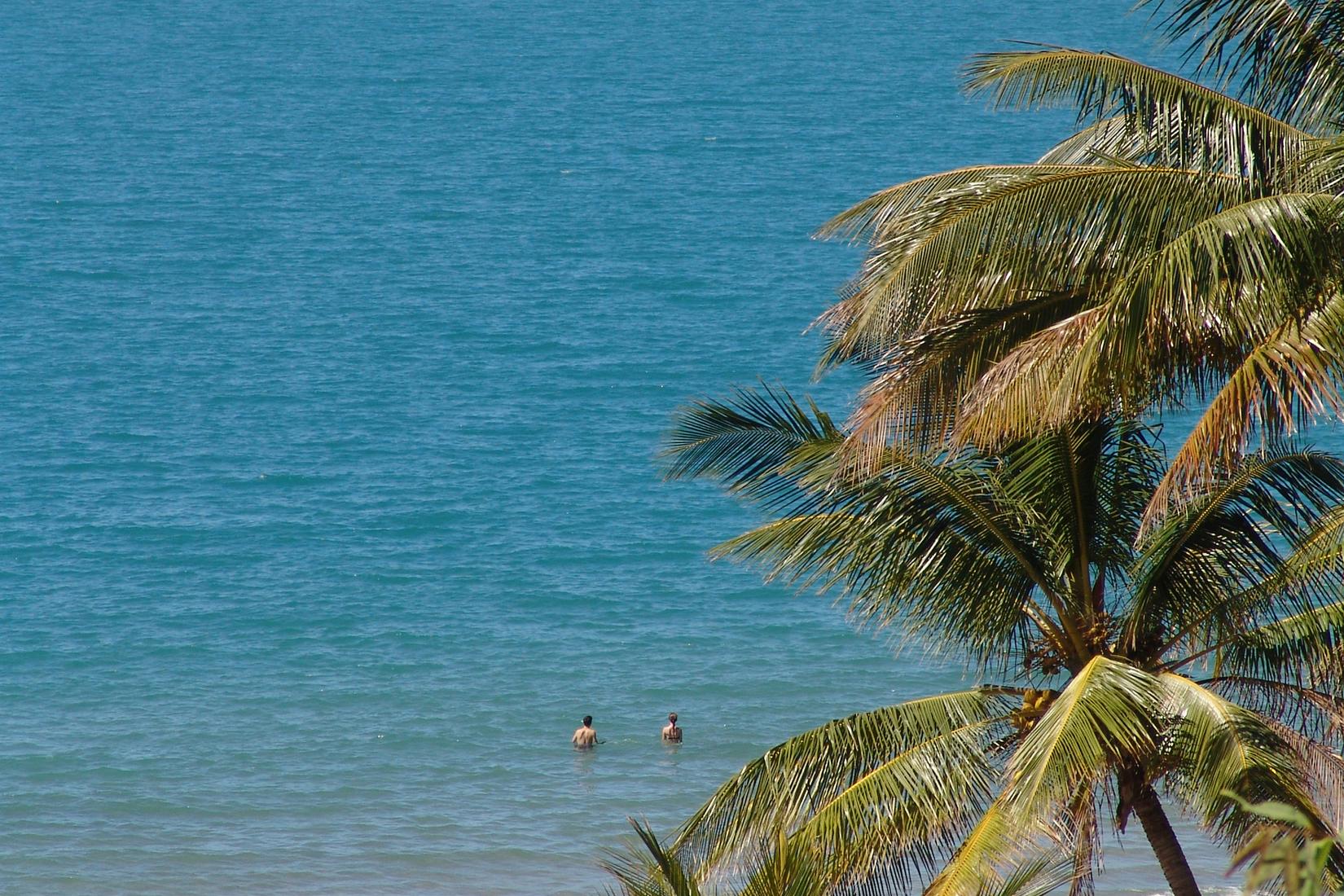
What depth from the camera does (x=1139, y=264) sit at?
8.26m

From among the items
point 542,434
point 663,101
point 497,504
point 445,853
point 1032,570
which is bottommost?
point 1032,570

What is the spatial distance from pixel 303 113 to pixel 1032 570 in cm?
6691

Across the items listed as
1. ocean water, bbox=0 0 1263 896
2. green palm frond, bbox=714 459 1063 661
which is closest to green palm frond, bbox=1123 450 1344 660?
green palm frond, bbox=714 459 1063 661

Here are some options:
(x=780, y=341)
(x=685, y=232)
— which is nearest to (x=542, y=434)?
(x=780, y=341)

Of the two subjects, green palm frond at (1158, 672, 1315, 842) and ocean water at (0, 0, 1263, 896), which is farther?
ocean water at (0, 0, 1263, 896)

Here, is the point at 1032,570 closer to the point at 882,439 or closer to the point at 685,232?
the point at 882,439

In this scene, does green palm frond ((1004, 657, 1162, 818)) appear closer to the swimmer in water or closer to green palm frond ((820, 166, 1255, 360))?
green palm frond ((820, 166, 1255, 360))

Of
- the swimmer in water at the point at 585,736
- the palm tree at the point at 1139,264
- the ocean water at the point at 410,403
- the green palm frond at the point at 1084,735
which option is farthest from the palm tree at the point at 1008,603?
the swimmer in water at the point at 585,736

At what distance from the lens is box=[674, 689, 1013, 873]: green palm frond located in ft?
31.3

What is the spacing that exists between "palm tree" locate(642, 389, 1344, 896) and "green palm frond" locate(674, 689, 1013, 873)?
12 mm

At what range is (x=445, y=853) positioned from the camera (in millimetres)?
21234

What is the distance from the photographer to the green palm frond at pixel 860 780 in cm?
953

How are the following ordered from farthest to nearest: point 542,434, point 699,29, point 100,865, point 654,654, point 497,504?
point 699,29 → point 542,434 → point 497,504 → point 654,654 → point 100,865

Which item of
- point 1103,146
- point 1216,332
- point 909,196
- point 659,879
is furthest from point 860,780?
point 1103,146
